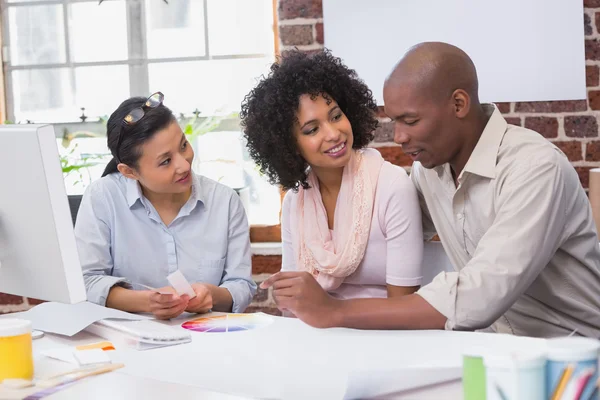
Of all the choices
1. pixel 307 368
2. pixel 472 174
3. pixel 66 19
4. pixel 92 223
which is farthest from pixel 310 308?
pixel 66 19

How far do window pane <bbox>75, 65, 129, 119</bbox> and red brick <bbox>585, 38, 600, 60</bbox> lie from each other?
6.27 feet

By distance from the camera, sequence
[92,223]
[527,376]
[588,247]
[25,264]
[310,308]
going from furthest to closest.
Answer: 1. [92,223]
2. [588,247]
3. [310,308]
4. [25,264]
5. [527,376]

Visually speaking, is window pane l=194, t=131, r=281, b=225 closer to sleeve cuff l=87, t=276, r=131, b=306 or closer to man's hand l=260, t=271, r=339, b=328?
sleeve cuff l=87, t=276, r=131, b=306

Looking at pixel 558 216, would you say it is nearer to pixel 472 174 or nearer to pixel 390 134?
pixel 472 174

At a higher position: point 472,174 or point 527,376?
point 472,174

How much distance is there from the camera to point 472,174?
5.88 ft

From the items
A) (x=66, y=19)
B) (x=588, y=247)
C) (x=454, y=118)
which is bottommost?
(x=588, y=247)

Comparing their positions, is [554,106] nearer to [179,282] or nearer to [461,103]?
[461,103]

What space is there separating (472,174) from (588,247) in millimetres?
314

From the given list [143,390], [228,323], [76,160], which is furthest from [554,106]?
[143,390]

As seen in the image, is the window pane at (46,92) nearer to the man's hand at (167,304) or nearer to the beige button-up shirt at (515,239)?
the man's hand at (167,304)

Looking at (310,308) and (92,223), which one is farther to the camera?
(92,223)

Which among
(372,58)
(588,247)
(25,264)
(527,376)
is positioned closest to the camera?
Result: (527,376)

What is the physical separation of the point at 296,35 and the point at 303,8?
0.35ft
